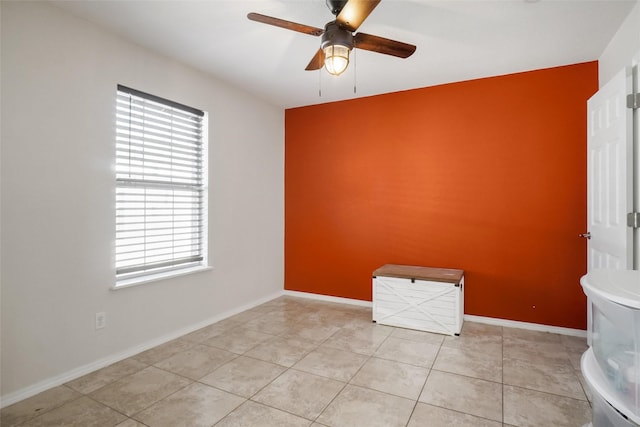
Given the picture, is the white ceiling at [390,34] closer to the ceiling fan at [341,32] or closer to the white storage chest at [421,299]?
the ceiling fan at [341,32]

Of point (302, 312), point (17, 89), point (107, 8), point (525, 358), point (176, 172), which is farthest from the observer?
point (302, 312)

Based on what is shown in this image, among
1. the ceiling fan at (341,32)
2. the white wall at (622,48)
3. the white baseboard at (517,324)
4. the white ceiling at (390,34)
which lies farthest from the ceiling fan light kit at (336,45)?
the white baseboard at (517,324)

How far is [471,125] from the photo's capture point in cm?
349

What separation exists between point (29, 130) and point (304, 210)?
9.61ft

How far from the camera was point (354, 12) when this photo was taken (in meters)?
1.70

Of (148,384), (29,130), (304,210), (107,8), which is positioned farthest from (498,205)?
(29,130)

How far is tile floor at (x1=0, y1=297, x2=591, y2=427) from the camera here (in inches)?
74.9

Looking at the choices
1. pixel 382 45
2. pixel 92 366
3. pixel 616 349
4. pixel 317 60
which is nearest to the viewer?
pixel 616 349

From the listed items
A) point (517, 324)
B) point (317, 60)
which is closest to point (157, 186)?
point (317, 60)

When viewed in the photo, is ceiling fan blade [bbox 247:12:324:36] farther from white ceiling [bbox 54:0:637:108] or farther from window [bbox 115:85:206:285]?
window [bbox 115:85:206:285]

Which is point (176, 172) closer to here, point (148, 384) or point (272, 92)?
point (272, 92)

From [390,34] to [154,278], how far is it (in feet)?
9.17

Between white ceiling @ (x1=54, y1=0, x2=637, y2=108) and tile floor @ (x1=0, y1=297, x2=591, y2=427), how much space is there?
2.53m

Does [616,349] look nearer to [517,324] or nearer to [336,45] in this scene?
[336,45]
